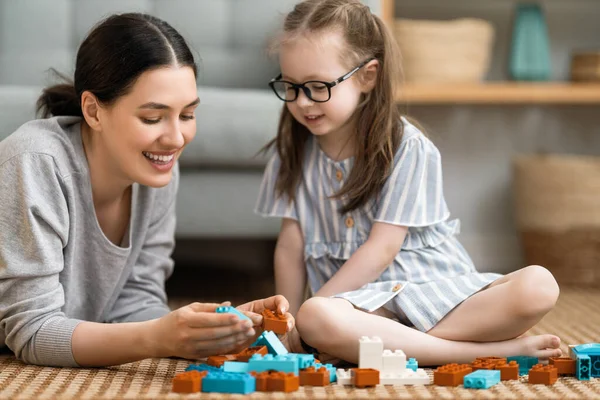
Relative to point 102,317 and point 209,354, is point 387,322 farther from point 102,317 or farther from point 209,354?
point 102,317

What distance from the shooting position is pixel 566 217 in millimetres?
2111

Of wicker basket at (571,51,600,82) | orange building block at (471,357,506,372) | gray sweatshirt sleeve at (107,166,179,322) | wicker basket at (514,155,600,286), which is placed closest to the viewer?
orange building block at (471,357,506,372)

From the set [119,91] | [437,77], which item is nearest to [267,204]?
[119,91]

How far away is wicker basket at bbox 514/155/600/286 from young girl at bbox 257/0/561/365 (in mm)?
870

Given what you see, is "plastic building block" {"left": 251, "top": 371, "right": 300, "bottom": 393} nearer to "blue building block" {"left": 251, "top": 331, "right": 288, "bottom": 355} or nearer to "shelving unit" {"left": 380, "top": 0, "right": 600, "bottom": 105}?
"blue building block" {"left": 251, "top": 331, "right": 288, "bottom": 355}

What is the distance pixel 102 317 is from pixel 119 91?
0.36m

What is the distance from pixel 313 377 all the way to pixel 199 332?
14cm

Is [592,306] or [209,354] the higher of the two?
[209,354]

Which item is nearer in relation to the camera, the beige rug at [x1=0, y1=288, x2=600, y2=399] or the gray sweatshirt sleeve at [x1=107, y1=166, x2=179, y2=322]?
the beige rug at [x1=0, y1=288, x2=600, y2=399]

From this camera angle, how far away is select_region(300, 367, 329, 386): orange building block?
A: 0.98m

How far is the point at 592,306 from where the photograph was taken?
5.74ft

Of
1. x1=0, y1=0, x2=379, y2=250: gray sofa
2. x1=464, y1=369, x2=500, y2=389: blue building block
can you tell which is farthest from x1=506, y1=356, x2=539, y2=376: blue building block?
x1=0, y1=0, x2=379, y2=250: gray sofa

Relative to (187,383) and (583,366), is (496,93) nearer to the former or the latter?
(583,366)

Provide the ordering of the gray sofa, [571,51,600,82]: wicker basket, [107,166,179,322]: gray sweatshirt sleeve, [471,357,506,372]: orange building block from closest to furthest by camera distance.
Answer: [471,357,506,372]: orange building block → [107,166,179,322]: gray sweatshirt sleeve → the gray sofa → [571,51,600,82]: wicker basket
